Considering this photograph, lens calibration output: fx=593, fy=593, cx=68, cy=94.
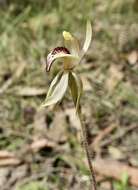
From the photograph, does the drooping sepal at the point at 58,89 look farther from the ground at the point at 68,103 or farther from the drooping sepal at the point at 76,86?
the ground at the point at 68,103

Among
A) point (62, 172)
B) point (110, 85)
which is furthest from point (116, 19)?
point (62, 172)

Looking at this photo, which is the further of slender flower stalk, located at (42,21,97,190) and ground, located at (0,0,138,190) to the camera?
ground, located at (0,0,138,190)

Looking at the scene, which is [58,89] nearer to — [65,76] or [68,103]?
[65,76]

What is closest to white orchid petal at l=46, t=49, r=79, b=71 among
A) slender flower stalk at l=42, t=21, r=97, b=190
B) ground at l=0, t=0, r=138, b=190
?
slender flower stalk at l=42, t=21, r=97, b=190

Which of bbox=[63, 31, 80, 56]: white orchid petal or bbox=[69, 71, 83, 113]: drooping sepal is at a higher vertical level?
bbox=[63, 31, 80, 56]: white orchid petal

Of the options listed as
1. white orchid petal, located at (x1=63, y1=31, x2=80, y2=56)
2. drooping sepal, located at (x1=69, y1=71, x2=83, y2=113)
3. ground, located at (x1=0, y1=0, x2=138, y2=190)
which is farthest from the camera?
ground, located at (x1=0, y1=0, x2=138, y2=190)

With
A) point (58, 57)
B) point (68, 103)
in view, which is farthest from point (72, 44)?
point (68, 103)

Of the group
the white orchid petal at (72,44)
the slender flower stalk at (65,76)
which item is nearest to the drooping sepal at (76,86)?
the slender flower stalk at (65,76)

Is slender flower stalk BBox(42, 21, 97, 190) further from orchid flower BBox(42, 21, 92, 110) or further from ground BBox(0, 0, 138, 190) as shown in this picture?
ground BBox(0, 0, 138, 190)

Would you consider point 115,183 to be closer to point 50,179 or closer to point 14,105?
point 50,179
